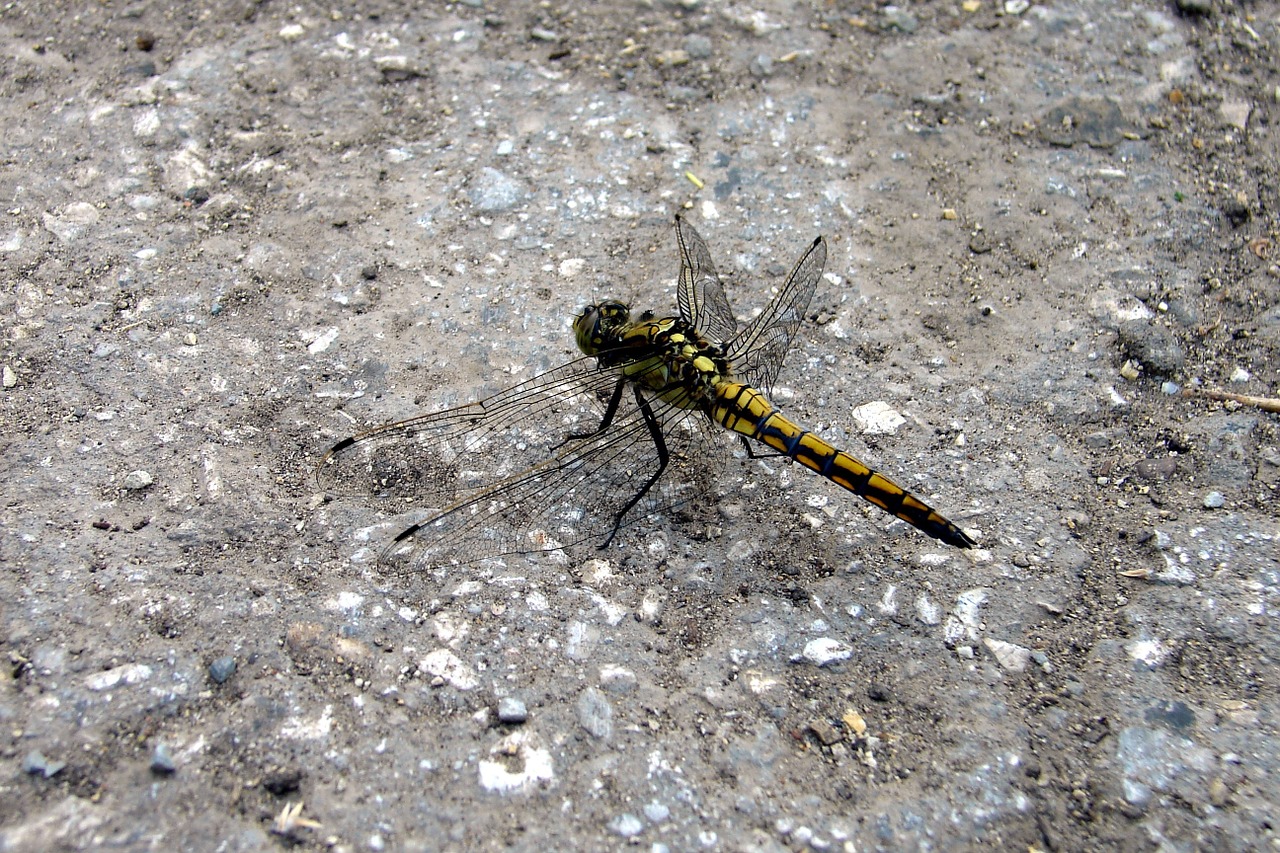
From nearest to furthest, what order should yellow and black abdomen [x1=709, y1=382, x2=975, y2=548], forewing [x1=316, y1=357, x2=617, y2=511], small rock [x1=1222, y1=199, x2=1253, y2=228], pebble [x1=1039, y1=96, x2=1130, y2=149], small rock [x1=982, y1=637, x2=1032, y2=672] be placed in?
small rock [x1=982, y1=637, x2=1032, y2=672]
yellow and black abdomen [x1=709, y1=382, x2=975, y2=548]
forewing [x1=316, y1=357, x2=617, y2=511]
small rock [x1=1222, y1=199, x2=1253, y2=228]
pebble [x1=1039, y1=96, x2=1130, y2=149]

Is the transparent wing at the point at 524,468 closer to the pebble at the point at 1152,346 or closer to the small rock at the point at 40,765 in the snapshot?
the small rock at the point at 40,765

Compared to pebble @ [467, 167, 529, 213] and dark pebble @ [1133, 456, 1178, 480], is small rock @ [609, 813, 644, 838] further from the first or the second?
pebble @ [467, 167, 529, 213]

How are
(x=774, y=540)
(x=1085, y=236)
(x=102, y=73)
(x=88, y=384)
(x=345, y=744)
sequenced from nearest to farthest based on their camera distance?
1. (x=345, y=744)
2. (x=774, y=540)
3. (x=88, y=384)
4. (x=1085, y=236)
5. (x=102, y=73)

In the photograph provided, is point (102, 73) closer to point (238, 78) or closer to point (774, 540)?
point (238, 78)

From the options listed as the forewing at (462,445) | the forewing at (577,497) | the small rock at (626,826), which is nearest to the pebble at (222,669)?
the forewing at (577,497)

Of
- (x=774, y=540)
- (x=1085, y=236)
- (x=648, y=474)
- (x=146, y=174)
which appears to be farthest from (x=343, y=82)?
(x=1085, y=236)

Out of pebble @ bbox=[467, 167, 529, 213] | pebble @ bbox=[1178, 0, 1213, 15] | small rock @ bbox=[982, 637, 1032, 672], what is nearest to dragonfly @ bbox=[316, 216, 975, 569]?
small rock @ bbox=[982, 637, 1032, 672]

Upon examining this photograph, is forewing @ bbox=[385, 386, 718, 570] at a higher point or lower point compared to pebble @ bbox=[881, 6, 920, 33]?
lower

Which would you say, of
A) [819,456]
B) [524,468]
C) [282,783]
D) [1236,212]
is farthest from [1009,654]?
[1236,212]
